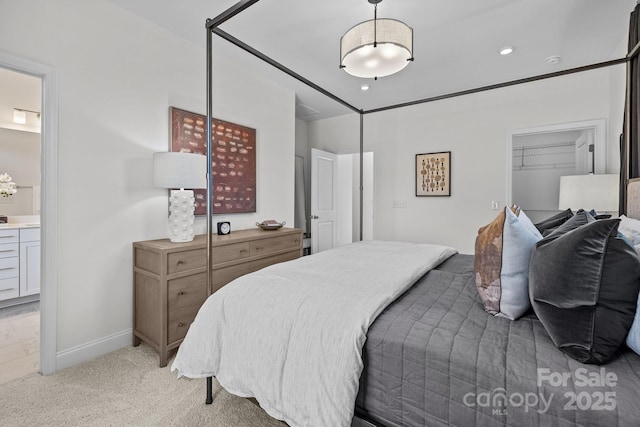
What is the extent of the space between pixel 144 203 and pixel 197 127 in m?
0.86

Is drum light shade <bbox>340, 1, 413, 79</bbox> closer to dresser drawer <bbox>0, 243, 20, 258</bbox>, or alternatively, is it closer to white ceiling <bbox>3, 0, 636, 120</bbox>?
white ceiling <bbox>3, 0, 636, 120</bbox>

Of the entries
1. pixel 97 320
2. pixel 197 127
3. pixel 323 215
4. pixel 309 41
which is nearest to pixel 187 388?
pixel 97 320

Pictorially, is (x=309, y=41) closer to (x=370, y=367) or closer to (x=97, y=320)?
(x=370, y=367)

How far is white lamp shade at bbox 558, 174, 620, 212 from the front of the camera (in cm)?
250

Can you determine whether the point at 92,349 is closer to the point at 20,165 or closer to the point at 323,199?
the point at 20,165

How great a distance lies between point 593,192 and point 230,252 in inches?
127

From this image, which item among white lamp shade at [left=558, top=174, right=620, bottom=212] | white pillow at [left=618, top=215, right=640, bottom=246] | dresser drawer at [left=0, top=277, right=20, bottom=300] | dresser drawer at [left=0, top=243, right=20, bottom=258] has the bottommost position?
dresser drawer at [left=0, top=277, right=20, bottom=300]

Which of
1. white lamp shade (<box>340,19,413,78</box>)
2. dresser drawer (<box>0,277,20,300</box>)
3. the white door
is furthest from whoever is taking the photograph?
the white door

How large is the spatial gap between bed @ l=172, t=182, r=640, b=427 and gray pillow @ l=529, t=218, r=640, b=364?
1 cm

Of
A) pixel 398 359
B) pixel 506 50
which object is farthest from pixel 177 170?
pixel 506 50

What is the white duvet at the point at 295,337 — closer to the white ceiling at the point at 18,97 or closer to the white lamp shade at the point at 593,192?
the white lamp shade at the point at 593,192

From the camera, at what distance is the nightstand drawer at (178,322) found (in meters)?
2.10

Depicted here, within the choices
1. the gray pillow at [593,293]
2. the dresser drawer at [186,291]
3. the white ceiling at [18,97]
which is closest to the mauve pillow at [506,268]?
the gray pillow at [593,293]

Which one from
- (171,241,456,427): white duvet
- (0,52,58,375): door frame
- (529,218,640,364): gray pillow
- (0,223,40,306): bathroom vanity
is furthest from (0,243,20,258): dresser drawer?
(529,218,640,364): gray pillow
